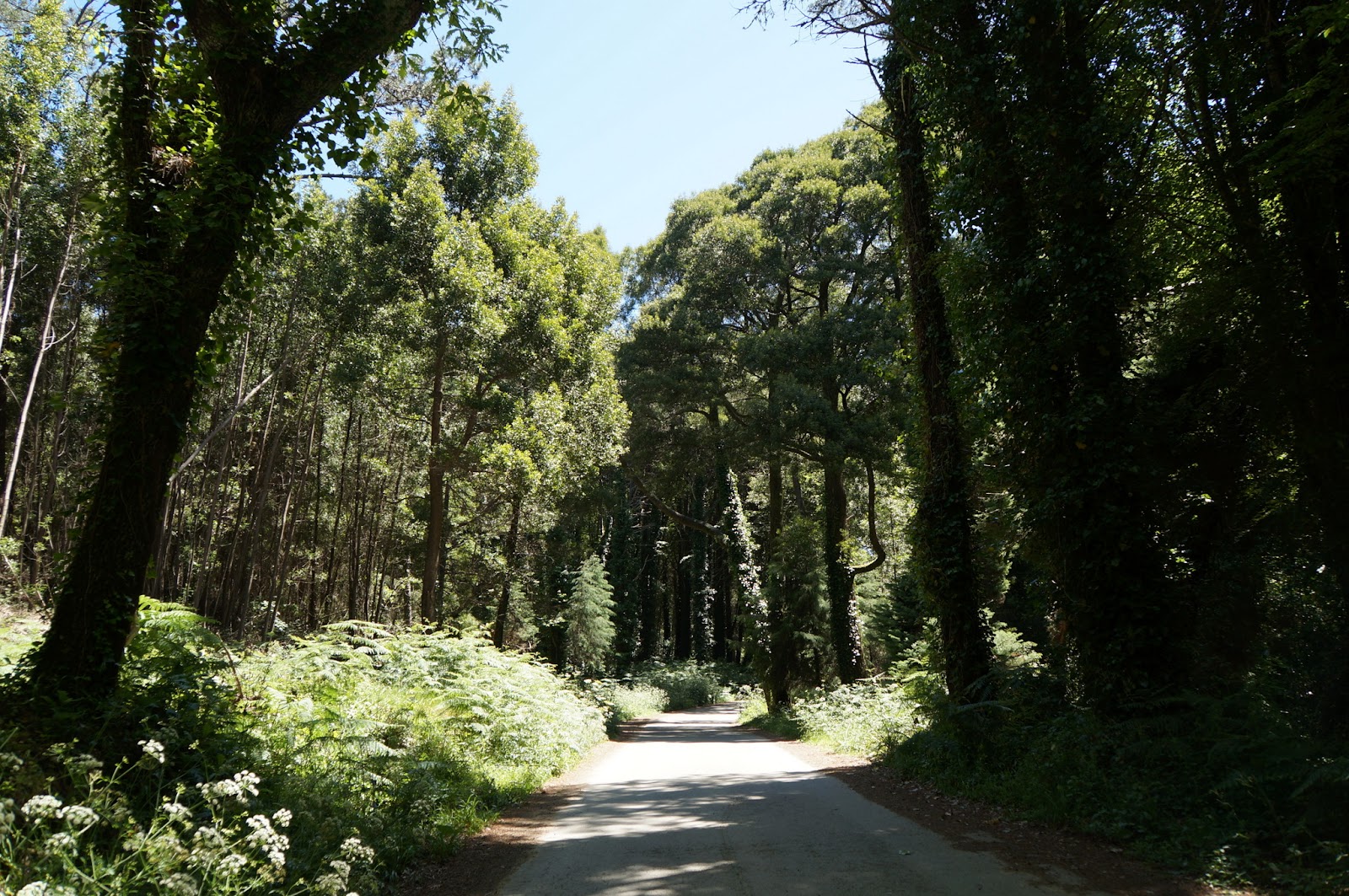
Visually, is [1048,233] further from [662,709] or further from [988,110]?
[662,709]

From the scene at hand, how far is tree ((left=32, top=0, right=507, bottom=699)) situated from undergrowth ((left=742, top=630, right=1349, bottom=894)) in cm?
772

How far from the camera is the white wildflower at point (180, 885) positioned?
325cm

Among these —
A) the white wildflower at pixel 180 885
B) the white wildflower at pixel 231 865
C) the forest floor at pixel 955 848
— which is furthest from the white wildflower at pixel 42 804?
the forest floor at pixel 955 848

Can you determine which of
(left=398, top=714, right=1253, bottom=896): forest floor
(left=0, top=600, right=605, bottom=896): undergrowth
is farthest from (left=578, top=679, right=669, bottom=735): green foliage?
(left=398, top=714, right=1253, bottom=896): forest floor

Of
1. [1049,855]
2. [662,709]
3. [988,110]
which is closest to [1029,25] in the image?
[988,110]

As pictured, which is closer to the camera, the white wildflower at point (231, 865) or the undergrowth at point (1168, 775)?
the white wildflower at point (231, 865)

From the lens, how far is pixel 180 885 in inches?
129

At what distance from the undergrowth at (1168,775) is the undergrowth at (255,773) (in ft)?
17.9

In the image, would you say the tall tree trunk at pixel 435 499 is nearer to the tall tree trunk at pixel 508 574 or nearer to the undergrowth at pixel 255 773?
the undergrowth at pixel 255 773

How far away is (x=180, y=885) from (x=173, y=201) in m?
4.69

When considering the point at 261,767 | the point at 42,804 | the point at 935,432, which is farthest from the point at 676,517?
the point at 42,804

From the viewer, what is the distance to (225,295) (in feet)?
19.7

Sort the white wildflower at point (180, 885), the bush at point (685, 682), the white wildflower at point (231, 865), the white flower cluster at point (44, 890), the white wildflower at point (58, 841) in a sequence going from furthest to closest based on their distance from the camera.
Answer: the bush at point (685, 682) → the white wildflower at point (231, 865) → the white wildflower at point (180, 885) → the white wildflower at point (58, 841) → the white flower cluster at point (44, 890)

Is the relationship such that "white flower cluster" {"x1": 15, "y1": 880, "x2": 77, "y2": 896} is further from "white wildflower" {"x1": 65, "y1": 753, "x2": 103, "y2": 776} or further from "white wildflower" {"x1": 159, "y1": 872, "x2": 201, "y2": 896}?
"white wildflower" {"x1": 65, "y1": 753, "x2": 103, "y2": 776}
